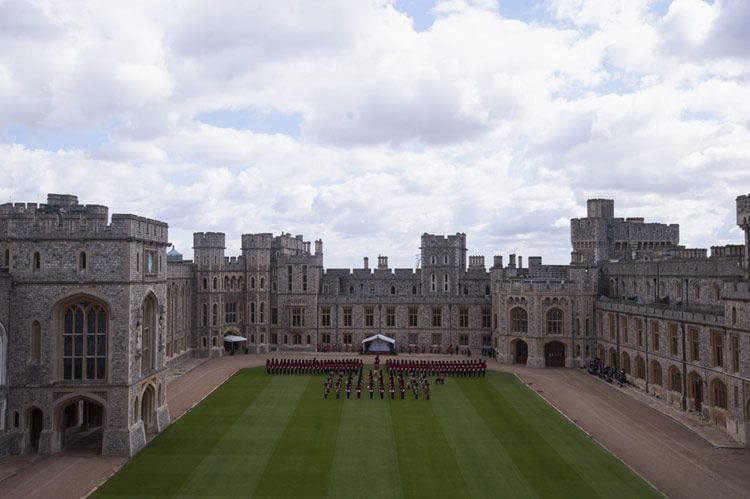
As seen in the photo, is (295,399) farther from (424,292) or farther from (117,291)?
(424,292)

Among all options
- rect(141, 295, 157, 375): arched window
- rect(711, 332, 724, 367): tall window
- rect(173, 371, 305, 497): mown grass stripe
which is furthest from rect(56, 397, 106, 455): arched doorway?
rect(711, 332, 724, 367): tall window

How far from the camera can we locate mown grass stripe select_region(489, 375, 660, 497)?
25.1 m

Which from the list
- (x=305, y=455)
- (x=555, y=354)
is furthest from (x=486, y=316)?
(x=305, y=455)

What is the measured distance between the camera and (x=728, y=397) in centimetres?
3375

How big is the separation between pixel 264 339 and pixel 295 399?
24534 millimetres

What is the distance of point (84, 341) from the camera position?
3039 centimetres

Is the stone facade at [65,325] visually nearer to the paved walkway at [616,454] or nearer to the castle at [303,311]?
the castle at [303,311]

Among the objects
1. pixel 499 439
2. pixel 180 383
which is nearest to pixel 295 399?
pixel 180 383

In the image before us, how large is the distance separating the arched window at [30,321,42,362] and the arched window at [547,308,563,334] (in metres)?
40.6

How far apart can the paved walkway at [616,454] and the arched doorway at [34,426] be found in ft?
3.70

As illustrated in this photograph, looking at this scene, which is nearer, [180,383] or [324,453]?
[324,453]

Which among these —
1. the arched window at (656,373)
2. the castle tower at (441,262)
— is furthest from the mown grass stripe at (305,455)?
the castle tower at (441,262)

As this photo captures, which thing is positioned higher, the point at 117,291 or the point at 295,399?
the point at 117,291

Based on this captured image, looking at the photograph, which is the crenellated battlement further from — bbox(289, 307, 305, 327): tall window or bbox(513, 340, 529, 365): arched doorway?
bbox(513, 340, 529, 365): arched doorway
